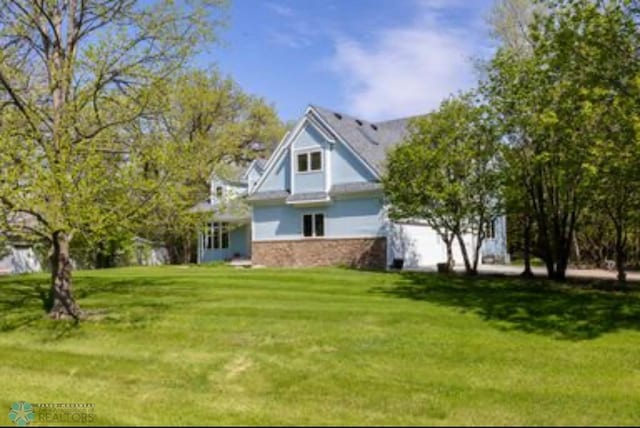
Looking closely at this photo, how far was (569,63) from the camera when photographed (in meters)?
12.6

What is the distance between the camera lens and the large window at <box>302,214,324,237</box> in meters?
25.9

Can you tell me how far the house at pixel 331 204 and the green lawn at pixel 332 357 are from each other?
9.87m

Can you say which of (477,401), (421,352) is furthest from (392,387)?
(421,352)

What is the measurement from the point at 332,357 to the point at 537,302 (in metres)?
7.00

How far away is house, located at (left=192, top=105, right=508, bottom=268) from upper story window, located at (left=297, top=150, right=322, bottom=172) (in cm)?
5

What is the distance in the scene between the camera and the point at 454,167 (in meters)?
19.8

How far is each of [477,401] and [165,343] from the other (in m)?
5.40

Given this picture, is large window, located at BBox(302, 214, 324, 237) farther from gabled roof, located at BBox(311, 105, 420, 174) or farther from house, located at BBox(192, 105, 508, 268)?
gabled roof, located at BBox(311, 105, 420, 174)

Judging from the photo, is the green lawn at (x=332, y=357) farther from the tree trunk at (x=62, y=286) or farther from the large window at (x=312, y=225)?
the large window at (x=312, y=225)

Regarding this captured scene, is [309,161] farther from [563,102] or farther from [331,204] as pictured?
[563,102]

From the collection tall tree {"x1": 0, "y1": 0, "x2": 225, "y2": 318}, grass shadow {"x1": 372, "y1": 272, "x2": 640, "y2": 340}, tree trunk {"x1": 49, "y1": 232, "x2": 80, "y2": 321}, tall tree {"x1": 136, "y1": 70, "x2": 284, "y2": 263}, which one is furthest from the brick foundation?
tree trunk {"x1": 49, "y1": 232, "x2": 80, "y2": 321}

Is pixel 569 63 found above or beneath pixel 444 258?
above

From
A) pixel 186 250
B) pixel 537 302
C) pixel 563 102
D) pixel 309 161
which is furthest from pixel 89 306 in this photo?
pixel 186 250

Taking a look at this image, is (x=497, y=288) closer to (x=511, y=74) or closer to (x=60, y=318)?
(x=511, y=74)
